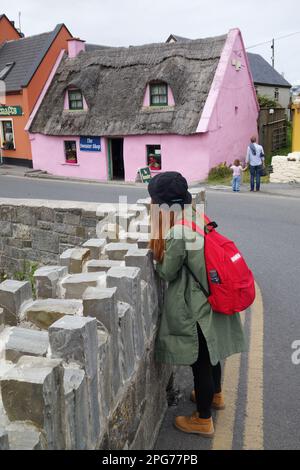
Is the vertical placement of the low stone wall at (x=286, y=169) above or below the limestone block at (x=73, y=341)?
below

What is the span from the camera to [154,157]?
898 inches

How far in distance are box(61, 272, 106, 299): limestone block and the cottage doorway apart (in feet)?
70.5

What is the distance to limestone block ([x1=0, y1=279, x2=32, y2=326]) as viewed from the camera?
9.69 feet

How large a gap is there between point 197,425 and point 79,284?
4.61ft

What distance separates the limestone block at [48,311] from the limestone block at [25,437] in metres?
0.89

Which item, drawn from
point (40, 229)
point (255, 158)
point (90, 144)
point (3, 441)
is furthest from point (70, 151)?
point (3, 441)

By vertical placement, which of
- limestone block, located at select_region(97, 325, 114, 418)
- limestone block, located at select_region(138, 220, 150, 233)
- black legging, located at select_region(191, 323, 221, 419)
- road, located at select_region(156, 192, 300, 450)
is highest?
limestone block, located at select_region(138, 220, 150, 233)

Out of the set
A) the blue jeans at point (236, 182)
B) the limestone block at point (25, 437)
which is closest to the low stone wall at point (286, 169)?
the blue jeans at point (236, 182)

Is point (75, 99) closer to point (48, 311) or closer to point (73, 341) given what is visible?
point (48, 311)

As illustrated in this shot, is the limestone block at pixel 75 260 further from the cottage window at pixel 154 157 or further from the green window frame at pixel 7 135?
the green window frame at pixel 7 135

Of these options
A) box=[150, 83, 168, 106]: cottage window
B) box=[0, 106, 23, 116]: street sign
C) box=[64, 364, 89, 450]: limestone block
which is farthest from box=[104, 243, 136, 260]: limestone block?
box=[0, 106, 23, 116]: street sign

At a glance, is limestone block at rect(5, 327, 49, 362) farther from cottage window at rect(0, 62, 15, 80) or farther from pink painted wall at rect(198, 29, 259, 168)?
cottage window at rect(0, 62, 15, 80)

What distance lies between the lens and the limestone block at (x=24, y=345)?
2.35m
